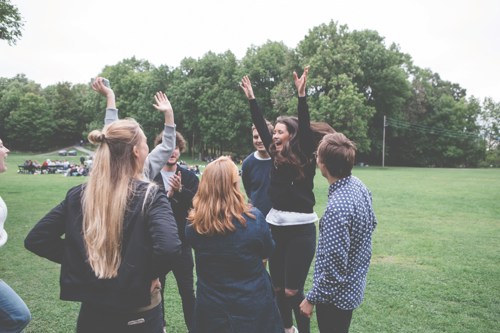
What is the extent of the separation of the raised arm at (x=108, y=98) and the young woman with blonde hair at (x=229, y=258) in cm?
103

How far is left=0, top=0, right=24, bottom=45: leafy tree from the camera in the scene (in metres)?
13.6

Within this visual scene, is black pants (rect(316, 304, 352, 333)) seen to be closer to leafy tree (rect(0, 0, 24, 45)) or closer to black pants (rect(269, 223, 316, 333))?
black pants (rect(269, 223, 316, 333))

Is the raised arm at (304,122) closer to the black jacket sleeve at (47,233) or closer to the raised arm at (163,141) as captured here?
the raised arm at (163,141)

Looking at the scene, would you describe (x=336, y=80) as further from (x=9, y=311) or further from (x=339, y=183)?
(x=9, y=311)

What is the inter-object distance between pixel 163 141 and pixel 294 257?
179cm

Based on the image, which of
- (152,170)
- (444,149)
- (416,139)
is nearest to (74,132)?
(416,139)

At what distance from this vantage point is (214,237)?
2.90 meters

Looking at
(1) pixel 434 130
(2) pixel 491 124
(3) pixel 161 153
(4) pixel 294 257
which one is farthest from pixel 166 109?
(2) pixel 491 124

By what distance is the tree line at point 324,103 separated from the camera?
47688mm

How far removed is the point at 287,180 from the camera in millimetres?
4012

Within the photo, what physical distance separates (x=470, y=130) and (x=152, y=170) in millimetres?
75238

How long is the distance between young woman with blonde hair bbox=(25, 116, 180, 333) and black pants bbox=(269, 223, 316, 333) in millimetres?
1831

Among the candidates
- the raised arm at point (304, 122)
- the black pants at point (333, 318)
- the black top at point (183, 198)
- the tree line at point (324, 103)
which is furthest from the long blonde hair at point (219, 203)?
the tree line at point (324, 103)

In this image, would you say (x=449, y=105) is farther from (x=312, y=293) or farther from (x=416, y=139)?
(x=312, y=293)
